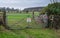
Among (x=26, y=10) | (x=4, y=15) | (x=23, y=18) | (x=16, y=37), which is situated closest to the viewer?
(x=16, y=37)

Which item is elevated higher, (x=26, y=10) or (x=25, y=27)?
(x=26, y=10)

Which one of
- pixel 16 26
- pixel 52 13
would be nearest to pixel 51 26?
pixel 52 13

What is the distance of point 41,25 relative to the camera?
14.7m

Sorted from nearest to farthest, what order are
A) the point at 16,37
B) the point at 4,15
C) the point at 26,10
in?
the point at 16,37 < the point at 4,15 < the point at 26,10

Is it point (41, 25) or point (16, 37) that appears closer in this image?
point (16, 37)

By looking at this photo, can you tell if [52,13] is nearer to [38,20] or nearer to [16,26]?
[38,20]

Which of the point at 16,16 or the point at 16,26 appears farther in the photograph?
the point at 16,16

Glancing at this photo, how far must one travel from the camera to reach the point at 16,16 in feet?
50.7

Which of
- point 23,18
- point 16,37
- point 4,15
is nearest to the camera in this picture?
point 16,37

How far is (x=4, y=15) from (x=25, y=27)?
1776 mm

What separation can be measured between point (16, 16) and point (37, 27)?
2162mm

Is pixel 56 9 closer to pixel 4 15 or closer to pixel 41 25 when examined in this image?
pixel 41 25

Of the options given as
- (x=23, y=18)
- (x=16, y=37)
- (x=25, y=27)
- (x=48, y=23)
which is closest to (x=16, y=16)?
(x=23, y=18)

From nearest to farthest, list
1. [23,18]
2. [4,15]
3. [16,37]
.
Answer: [16,37]
[4,15]
[23,18]
